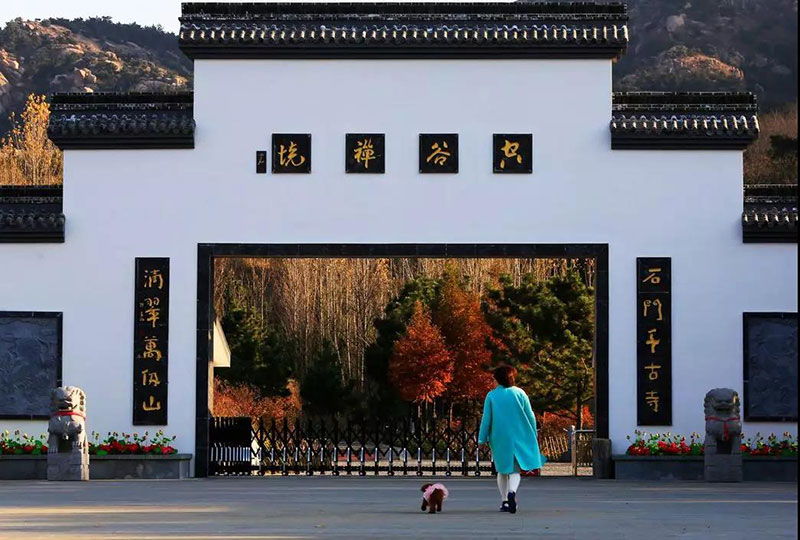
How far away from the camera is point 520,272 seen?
42.5m

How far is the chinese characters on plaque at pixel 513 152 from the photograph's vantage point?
18.3 metres

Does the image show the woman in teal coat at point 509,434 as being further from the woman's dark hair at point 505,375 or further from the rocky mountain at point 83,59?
the rocky mountain at point 83,59

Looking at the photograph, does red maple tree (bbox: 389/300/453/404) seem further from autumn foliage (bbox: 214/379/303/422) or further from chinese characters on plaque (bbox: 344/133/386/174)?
chinese characters on plaque (bbox: 344/133/386/174)

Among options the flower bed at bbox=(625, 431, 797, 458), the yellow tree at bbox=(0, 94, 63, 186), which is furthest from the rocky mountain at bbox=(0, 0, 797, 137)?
the flower bed at bbox=(625, 431, 797, 458)

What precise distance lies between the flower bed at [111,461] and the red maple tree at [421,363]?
17993 mm

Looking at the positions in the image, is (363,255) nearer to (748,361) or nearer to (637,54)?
(748,361)

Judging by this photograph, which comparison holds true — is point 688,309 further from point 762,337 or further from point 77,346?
point 77,346

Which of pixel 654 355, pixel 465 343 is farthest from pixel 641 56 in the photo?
pixel 654 355

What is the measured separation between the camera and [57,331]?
719 inches

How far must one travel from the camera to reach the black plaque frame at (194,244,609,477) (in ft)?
59.5

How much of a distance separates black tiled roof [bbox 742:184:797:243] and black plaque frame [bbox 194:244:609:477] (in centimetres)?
188

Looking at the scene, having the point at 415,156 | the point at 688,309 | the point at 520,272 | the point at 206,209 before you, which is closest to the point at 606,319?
the point at 688,309

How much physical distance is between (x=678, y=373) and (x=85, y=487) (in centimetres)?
747

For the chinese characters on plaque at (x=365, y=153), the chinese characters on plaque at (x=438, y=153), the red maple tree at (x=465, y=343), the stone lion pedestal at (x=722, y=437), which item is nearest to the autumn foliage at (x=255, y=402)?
the red maple tree at (x=465, y=343)
